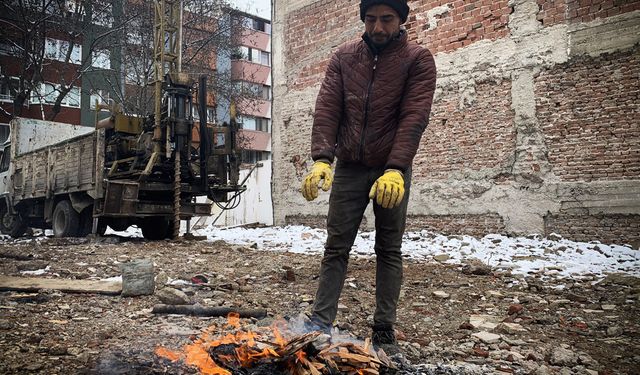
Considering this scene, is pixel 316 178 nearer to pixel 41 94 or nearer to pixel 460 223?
pixel 460 223

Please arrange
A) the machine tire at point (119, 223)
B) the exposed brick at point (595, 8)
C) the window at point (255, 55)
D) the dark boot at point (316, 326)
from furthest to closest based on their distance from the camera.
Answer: the window at point (255, 55), the machine tire at point (119, 223), the exposed brick at point (595, 8), the dark boot at point (316, 326)

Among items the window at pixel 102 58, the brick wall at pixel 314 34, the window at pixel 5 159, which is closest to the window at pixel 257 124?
the window at pixel 102 58

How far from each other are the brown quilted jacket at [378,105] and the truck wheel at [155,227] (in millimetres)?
7863

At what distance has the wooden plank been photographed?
4039mm

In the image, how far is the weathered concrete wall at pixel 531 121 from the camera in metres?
6.74

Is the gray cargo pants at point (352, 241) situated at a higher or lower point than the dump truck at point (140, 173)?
lower

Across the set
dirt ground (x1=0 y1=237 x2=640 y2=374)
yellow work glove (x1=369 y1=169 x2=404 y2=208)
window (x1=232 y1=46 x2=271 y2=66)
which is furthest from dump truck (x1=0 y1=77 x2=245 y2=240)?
window (x1=232 y1=46 x2=271 y2=66)

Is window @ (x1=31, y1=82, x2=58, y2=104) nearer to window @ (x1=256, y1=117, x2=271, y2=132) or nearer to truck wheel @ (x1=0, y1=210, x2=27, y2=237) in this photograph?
truck wheel @ (x1=0, y1=210, x2=27, y2=237)

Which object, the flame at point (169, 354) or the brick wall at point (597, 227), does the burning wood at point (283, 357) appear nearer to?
the flame at point (169, 354)

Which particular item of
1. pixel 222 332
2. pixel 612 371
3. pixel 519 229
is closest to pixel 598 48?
pixel 519 229

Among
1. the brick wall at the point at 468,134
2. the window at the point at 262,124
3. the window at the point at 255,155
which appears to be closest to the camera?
the brick wall at the point at 468,134

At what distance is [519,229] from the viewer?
760 cm

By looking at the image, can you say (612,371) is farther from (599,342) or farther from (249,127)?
(249,127)

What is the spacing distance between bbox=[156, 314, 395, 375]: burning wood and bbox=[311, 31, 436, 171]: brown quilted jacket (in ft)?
3.55
